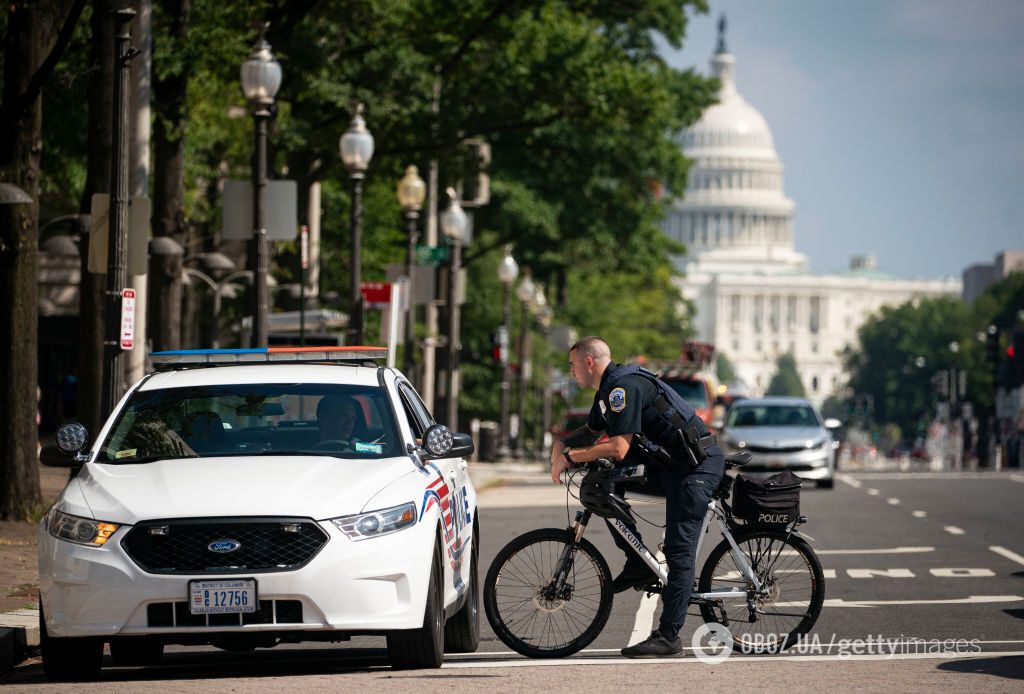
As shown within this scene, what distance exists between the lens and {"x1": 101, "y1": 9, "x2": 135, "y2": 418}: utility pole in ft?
50.5

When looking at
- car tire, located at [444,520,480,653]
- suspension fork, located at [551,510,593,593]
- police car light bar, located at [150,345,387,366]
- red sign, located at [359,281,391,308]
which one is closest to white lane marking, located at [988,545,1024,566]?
car tire, located at [444,520,480,653]

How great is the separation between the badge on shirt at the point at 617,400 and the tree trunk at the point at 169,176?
14.7 metres

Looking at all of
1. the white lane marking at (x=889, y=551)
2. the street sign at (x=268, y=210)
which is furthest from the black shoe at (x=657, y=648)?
the street sign at (x=268, y=210)

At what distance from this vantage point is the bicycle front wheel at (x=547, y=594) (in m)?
10.2

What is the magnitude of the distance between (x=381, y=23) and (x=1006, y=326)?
92.4 m

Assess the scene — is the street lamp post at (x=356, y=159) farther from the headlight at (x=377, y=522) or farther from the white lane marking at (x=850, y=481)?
the headlight at (x=377, y=522)

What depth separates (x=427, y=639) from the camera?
9.44 metres

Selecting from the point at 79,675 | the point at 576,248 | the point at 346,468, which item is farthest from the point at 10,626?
the point at 576,248

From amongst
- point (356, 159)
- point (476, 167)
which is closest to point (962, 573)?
point (356, 159)

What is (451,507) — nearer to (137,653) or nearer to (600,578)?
(600,578)

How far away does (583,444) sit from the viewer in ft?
34.4

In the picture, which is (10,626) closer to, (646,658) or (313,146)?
(646,658)

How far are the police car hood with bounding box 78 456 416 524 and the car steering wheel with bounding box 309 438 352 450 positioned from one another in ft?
0.78

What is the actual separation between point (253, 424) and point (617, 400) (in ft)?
6.03
